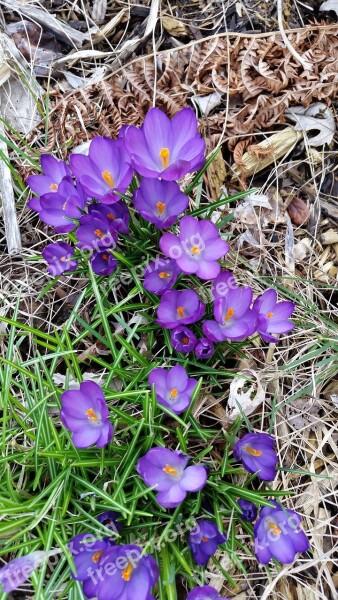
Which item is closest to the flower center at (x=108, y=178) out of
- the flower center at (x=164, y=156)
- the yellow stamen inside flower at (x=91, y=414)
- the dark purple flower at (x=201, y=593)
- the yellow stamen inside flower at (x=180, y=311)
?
the flower center at (x=164, y=156)

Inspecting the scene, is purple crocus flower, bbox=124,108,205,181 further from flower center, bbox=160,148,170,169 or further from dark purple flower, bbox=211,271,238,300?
dark purple flower, bbox=211,271,238,300

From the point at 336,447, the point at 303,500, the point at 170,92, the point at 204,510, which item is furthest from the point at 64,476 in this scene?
the point at 170,92

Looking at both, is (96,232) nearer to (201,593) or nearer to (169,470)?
(169,470)

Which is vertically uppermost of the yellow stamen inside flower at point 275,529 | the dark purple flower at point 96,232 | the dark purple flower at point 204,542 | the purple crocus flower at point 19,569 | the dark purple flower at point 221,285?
the dark purple flower at point 96,232

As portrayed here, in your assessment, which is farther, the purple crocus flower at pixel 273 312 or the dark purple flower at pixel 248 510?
the purple crocus flower at pixel 273 312

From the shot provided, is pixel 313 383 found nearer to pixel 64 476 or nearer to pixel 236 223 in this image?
pixel 236 223

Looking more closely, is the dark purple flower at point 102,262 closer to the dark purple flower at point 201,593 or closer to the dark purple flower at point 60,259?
the dark purple flower at point 60,259

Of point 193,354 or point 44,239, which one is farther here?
point 44,239
